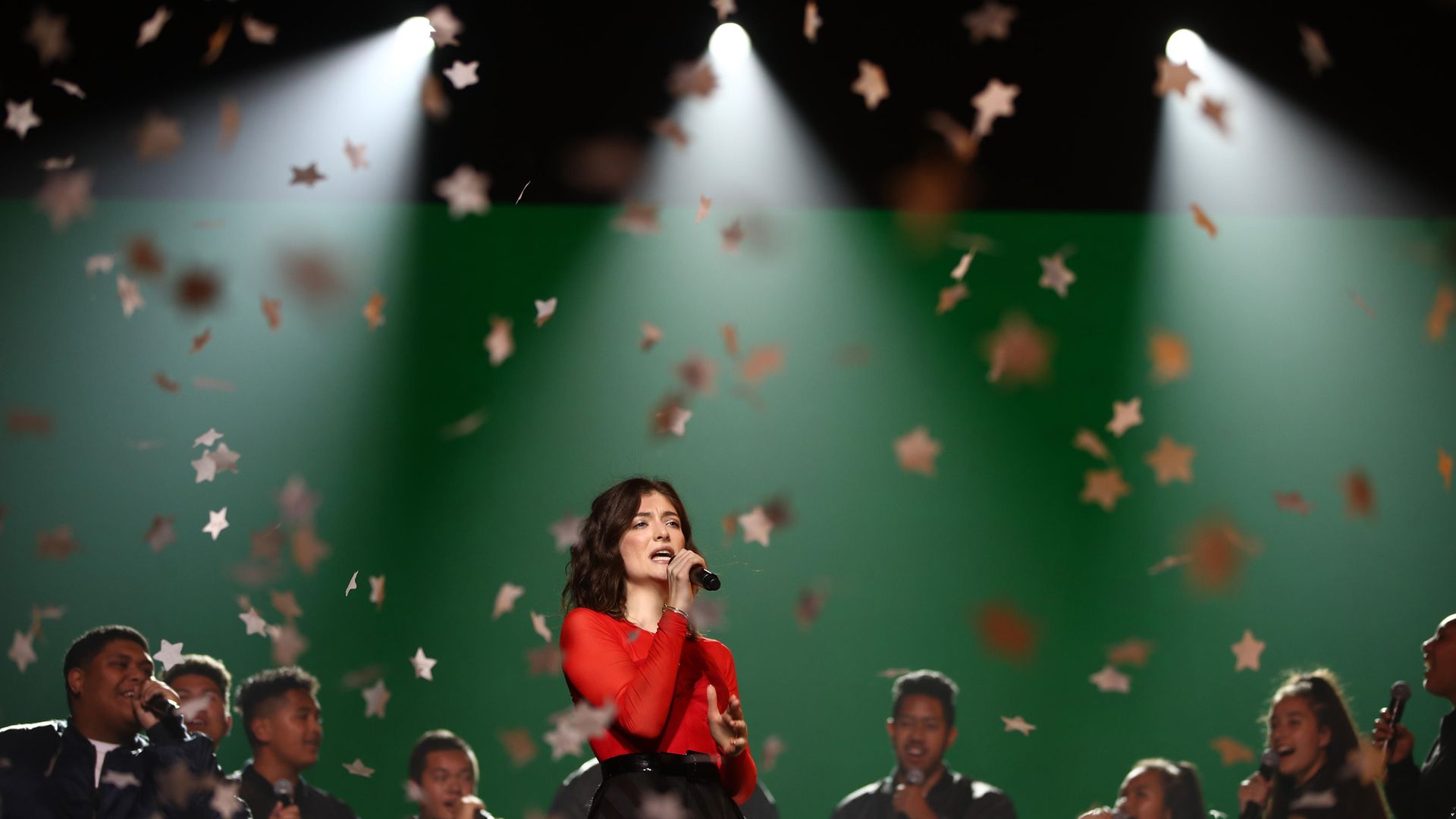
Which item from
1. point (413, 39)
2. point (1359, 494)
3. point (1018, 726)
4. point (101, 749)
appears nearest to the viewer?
point (101, 749)

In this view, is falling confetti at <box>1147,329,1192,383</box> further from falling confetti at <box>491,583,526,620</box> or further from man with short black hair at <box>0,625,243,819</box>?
man with short black hair at <box>0,625,243,819</box>

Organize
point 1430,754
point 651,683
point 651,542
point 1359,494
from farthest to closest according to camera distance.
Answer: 1. point 1359,494
2. point 1430,754
3. point 651,542
4. point 651,683

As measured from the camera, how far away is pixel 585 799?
14.4ft

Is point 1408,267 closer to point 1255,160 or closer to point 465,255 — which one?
point 1255,160

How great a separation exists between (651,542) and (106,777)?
9.54 feet

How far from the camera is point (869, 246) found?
503cm

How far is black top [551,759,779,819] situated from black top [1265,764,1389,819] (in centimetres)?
177

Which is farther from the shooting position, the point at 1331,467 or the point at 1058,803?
the point at 1331,467

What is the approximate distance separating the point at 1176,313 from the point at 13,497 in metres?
4.59

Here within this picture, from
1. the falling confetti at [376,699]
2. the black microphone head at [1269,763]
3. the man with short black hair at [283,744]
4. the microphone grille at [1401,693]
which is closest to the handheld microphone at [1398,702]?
the microphone grille at [1401,693]

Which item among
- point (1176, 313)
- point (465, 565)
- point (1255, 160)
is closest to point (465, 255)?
point (465, 565)

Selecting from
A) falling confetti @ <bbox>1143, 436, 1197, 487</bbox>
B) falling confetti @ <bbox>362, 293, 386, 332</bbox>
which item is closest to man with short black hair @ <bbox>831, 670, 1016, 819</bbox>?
falling confetti @ <bbox>1143, 436, 1197, 487</bbox>

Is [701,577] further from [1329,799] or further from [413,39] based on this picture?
[413,39]

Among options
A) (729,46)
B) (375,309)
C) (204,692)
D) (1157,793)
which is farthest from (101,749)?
(1157,793)
